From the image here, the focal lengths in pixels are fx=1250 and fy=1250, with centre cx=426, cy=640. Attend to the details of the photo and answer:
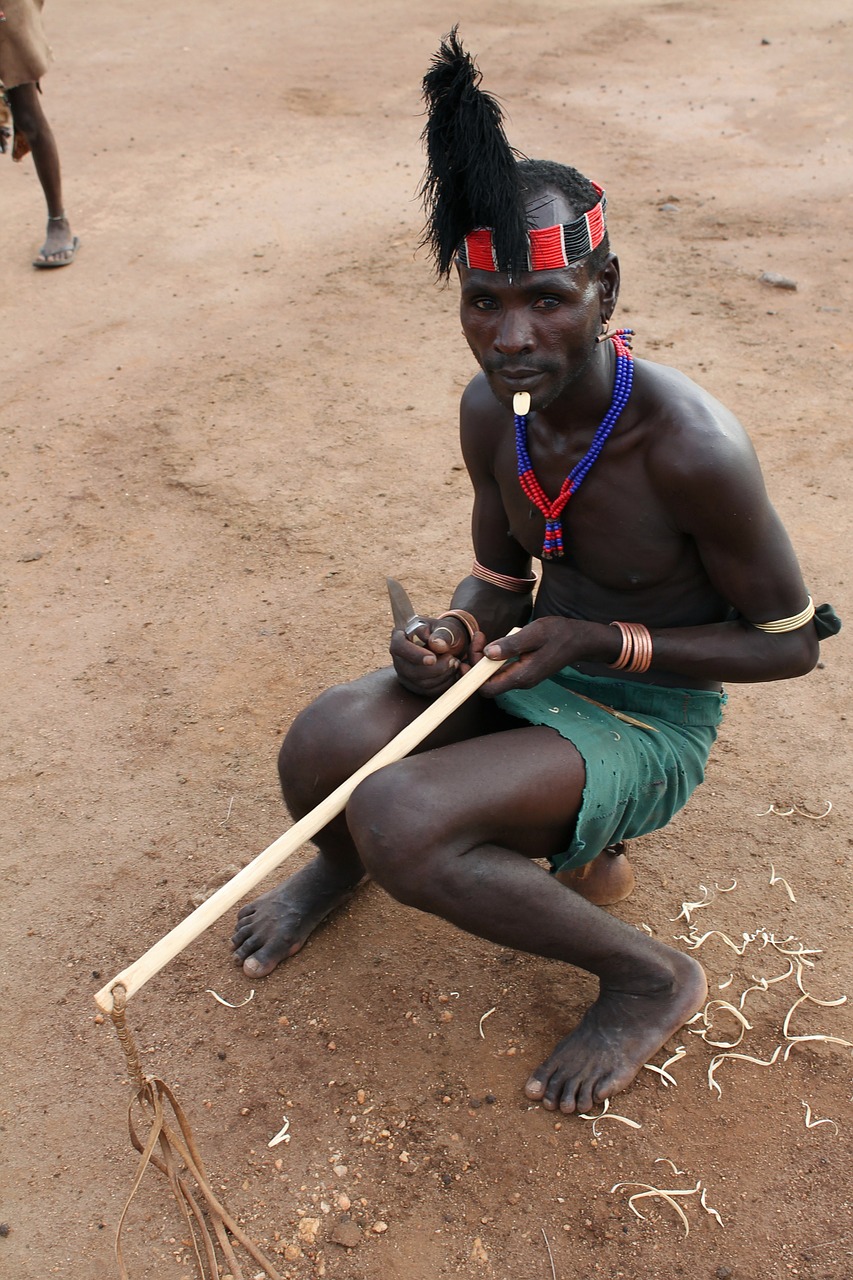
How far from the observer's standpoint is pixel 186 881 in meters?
2.98

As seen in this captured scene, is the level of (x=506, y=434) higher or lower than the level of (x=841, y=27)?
higher

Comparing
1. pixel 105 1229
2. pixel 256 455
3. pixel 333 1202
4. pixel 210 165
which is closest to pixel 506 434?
pixel 333 1202

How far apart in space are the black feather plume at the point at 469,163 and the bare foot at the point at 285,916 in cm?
139

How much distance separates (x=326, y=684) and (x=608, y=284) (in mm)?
1603

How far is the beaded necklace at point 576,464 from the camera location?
7.82 feet

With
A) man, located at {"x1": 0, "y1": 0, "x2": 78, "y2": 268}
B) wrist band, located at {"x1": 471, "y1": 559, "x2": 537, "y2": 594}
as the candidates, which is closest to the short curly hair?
wrist band, located at {"x1": 471, "y1": 559, "x2": 537, "y2": 594}

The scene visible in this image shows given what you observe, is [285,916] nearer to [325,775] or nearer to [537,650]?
[325,775]

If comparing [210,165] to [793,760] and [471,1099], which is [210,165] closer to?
[793,760]

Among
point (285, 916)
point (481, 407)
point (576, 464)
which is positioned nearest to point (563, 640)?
point (576, 464)

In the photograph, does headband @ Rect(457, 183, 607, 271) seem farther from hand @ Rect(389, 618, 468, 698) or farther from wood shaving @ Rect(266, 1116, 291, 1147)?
wood shaving @ Rect(266, 1116, 291, 1147)

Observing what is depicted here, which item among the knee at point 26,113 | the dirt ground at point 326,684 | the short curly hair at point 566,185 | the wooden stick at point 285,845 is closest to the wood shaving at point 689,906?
the dirt ground at point 326,684

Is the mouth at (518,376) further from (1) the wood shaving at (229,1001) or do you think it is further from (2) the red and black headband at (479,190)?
(1) the wood shaving at (229,1001)

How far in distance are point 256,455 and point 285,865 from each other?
6.90 feet

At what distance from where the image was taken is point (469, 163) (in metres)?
2.14
